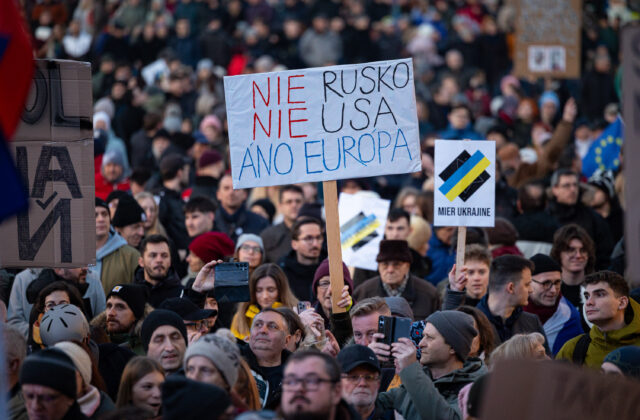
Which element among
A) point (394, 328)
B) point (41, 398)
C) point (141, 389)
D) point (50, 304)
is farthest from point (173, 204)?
point (41, 398)

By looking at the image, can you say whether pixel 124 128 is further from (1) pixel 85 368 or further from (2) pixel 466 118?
(1) pixel 85 368

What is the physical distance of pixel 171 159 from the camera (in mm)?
12062

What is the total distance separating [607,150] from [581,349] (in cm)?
741

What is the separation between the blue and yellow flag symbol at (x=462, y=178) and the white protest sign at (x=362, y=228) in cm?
189

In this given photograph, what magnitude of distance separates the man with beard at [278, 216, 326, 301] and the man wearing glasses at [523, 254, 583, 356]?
6.23 ft

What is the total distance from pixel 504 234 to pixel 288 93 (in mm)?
3048

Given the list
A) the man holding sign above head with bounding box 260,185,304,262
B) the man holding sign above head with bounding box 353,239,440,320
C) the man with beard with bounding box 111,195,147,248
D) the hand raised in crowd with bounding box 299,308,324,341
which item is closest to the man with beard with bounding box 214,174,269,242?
the man holding sign above head with bounding box 260,185,304,262

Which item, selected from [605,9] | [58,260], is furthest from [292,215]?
[605,9]

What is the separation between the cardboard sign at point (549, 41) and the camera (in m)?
17.0

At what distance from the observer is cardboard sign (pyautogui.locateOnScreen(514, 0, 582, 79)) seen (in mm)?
17000

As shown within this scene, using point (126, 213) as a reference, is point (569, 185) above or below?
above

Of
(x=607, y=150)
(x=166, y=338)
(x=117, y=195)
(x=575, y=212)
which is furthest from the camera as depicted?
(x=607, y=150)

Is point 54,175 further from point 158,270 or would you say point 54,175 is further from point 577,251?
point 577,251

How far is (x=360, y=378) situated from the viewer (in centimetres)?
624
